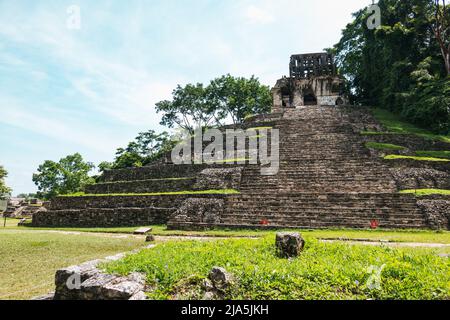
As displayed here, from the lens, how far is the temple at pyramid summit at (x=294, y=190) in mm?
9992

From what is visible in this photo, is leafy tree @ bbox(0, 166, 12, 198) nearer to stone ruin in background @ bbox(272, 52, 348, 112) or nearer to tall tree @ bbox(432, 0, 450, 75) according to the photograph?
stone ruin in background @ bbox(272, 52, 348, 112)

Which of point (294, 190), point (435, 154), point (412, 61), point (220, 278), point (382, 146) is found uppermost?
point (412, 61)

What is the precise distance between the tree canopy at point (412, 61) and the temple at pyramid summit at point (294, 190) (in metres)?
3.01

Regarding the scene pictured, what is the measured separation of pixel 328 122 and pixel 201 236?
47.5 feet

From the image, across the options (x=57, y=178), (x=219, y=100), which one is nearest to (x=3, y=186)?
(x=57, y=178)

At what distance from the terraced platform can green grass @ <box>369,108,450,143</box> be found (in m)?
2.78

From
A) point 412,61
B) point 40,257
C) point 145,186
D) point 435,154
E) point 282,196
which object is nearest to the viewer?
point 40,257

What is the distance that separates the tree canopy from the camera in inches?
725

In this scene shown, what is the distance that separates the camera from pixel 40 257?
21.6 feet

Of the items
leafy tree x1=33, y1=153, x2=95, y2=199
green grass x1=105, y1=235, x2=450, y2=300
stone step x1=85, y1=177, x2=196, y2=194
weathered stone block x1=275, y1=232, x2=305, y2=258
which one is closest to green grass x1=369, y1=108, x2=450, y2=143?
stone step x1=85, y1=177, x2=196, y2=194

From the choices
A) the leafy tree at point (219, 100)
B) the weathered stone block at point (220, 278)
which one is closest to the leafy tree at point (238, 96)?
the leafy tree at point (219, 100)

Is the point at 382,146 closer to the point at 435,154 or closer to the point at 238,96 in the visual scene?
the point at 435,154

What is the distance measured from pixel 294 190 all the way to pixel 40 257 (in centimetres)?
907

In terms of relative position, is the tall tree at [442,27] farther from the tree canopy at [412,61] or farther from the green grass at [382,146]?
the green grass at [382,146]
